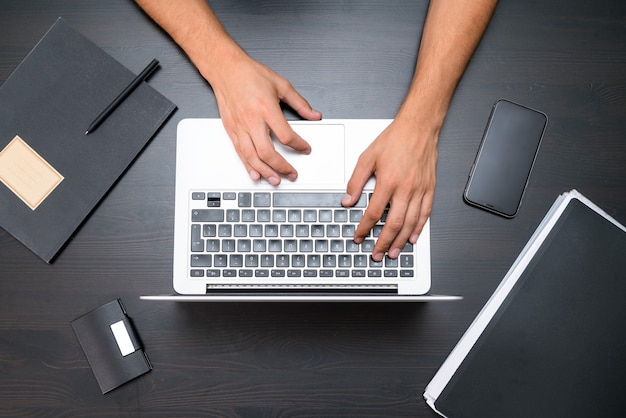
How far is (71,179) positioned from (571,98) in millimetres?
950

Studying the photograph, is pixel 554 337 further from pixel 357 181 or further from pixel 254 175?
pixel 254 175

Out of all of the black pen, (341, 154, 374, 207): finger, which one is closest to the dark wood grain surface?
the black pen

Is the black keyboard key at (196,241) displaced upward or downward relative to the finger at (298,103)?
downward

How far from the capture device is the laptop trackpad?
850mm

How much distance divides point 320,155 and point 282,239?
0.54ft

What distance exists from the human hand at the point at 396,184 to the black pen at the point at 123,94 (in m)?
0.43

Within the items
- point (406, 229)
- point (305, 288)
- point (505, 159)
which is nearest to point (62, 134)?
point (305, 288)

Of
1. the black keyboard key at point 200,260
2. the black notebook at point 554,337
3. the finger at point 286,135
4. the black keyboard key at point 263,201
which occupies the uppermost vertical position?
the finger at point 286,135

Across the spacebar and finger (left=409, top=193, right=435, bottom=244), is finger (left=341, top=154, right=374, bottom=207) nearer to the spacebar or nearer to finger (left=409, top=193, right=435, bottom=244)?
the spacebar

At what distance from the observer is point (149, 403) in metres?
0.87

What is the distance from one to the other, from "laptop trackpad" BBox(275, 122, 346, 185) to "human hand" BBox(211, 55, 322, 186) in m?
0.02

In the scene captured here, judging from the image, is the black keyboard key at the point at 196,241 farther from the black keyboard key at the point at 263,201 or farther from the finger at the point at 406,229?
the finger at the point at 406,229

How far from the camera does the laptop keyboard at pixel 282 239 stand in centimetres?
82

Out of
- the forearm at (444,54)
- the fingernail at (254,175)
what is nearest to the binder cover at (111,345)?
the fingernail at (254,175)
